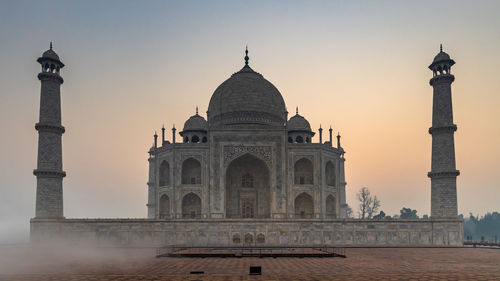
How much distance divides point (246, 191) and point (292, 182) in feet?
13.4

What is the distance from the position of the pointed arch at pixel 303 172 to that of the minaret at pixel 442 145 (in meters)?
9.27

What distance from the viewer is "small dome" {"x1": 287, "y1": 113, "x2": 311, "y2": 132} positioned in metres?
41.7

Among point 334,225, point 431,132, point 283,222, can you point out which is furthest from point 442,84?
point 283,222

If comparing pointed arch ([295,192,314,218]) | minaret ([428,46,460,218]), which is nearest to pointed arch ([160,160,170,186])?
pointed arch ([295,192,314,218])

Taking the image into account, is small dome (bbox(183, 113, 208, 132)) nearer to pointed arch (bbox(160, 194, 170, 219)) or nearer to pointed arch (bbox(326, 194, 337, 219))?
pointed arch (bbox(160, 194, 170, 219))

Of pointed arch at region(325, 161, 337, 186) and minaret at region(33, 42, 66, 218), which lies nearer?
minaret at region(33, 42, 66, 218)

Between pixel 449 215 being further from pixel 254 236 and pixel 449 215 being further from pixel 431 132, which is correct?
pixel 254 236

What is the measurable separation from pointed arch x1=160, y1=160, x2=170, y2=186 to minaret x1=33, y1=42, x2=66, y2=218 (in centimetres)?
862

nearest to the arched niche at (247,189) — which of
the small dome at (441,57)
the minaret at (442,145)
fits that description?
the minaret at (442,145)

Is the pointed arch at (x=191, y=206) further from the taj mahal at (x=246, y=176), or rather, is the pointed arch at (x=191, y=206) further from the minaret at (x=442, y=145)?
the minaret at (x=442, y=145)

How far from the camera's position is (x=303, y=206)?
3681 centimetres

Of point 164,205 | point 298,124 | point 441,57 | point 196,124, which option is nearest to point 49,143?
point 164,205

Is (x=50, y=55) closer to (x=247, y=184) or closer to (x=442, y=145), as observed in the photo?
(x=247, y=184)

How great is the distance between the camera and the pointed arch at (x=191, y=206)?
36281mm
